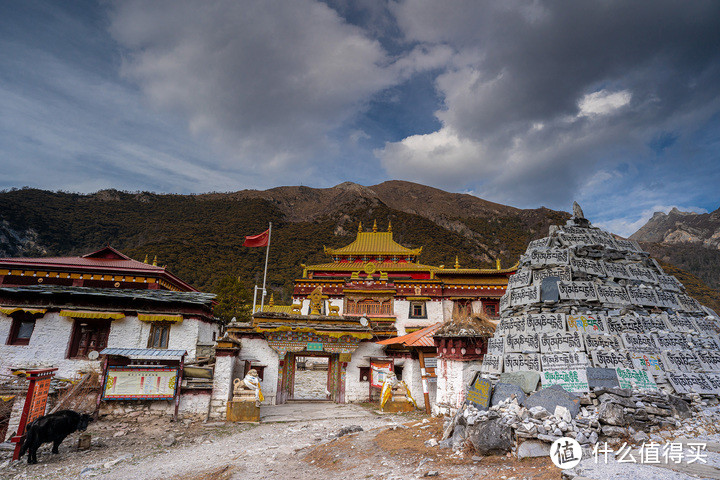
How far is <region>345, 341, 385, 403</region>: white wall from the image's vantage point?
16.9 metres

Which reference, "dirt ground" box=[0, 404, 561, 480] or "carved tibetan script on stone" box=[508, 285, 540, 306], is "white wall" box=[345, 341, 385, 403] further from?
"carved tibetan script on stone" box=[508, 285, 540, 306]

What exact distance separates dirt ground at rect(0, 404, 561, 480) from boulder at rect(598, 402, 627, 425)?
1.37 meters

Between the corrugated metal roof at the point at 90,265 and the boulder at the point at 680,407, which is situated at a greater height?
the corrugated metal roof at the point at 90,265

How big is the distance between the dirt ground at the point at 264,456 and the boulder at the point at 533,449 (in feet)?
0.35

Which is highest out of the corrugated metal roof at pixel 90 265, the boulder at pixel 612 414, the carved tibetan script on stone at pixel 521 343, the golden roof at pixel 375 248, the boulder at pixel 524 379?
the golden roof at pixel 375 248

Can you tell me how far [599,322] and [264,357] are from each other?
13.4 metres

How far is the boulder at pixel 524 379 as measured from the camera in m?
7.52

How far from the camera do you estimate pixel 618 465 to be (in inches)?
206

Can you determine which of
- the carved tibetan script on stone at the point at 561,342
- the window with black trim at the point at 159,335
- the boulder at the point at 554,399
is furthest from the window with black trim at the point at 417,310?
the boulder at the point at 554,399

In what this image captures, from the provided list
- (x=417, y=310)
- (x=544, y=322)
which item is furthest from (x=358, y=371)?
(x=417, y=310)

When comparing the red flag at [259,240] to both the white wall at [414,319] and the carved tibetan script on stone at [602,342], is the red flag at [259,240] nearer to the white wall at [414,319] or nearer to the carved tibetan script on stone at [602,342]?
the white wall at [414,319]

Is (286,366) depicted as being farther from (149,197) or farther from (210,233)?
(149,197)

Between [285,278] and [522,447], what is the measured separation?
52.4 m

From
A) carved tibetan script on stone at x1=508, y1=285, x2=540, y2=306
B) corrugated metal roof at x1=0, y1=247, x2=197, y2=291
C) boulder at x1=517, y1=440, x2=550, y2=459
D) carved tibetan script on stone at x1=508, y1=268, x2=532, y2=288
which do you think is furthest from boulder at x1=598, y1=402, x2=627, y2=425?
corrugated metal roof at x1=0, y1=247, x2=197, y2=291
